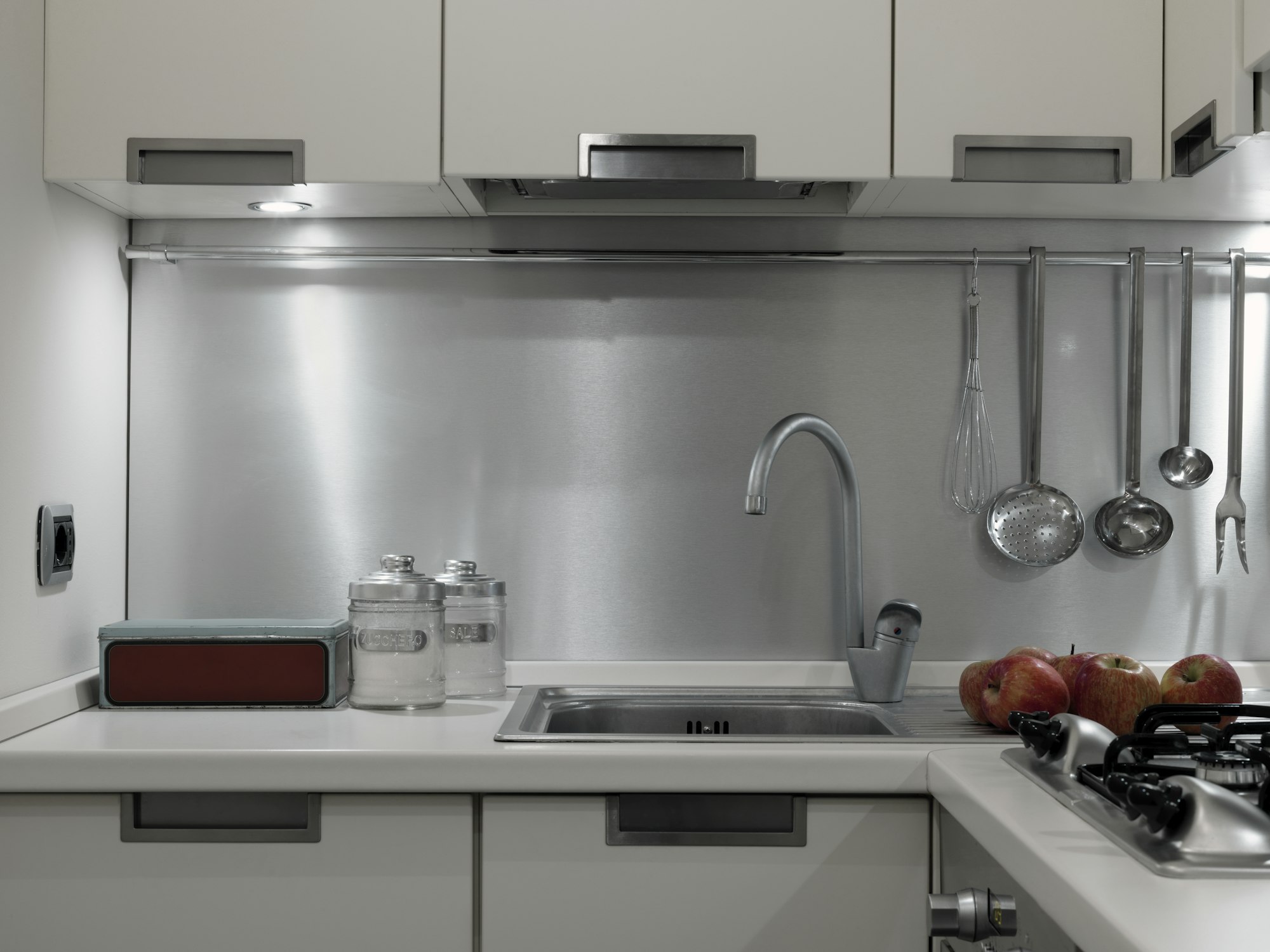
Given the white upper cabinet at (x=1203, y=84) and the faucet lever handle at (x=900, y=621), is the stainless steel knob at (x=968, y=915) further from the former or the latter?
the white upper cabinet at (x=1203, y=84)

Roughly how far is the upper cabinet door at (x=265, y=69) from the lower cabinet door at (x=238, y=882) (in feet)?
2.73

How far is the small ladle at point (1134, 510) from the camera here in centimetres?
170

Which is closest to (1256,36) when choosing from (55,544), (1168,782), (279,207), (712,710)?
(1168,782)

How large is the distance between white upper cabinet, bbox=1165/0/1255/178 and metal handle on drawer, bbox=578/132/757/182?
21.7 inches

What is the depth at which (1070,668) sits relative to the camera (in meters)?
1.39

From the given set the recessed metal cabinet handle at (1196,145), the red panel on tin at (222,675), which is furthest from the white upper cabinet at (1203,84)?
the red panel on tin at (222,675)

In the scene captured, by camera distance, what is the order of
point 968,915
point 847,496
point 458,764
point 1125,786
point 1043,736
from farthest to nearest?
point 847,496 → point 458,764 → point 1043,736 → point 968,915 → point 1125,786

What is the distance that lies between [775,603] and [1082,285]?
2.36 ft

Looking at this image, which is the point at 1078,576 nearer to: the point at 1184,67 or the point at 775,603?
the point at 775,603

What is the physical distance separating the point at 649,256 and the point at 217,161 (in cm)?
64

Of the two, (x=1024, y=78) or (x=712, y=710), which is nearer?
(x=1024, y=78)

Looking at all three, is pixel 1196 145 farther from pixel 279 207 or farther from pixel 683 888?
pixel 279 207

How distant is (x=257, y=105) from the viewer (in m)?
1.41

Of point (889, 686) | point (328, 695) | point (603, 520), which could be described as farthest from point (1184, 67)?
point (328, 695)
